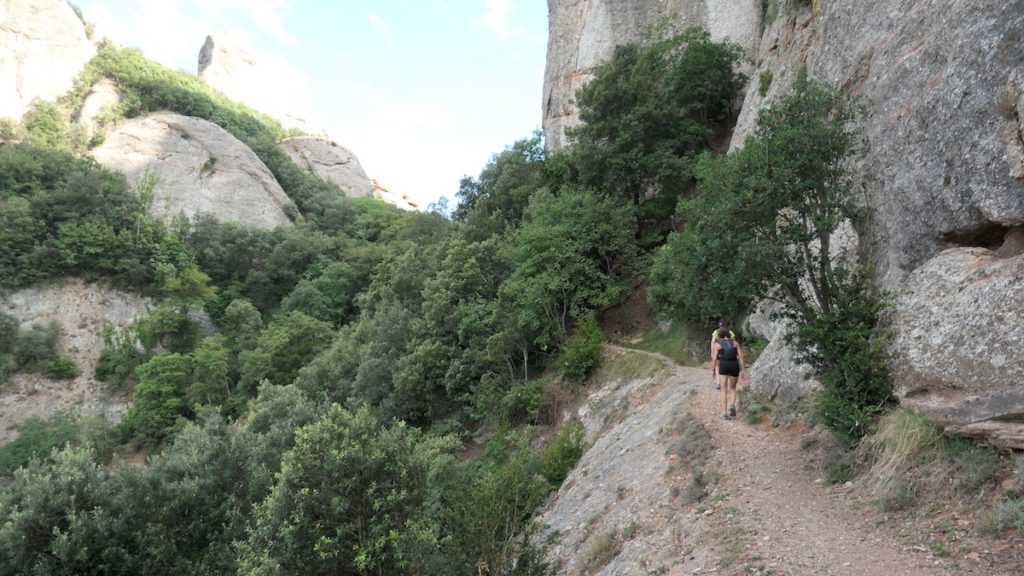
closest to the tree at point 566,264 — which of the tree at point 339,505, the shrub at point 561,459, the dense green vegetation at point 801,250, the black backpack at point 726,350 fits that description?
the shrub at point 561,459

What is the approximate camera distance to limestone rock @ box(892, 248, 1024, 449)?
20.3ft

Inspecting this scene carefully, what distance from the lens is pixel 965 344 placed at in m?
6.90

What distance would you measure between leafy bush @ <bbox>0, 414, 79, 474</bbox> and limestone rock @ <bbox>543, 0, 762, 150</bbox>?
1475 inches

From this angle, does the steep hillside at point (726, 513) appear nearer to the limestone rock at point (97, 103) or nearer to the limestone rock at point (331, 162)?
the limestone rock at point (97, 103)

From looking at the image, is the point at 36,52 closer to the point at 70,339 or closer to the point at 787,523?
the point at 70,339

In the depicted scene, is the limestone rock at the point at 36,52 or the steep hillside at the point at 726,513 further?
the limestone rock at the point at 36,52

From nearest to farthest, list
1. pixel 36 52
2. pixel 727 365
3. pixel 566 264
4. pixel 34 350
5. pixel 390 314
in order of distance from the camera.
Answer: pixel 727 365 → pixel 566 264 → pixel 390 314 → pixel 34 350 → pixel 36 52

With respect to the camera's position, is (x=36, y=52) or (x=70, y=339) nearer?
Result: (x=70, y=339)

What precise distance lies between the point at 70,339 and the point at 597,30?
45786 mm

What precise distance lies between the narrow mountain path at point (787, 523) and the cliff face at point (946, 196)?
62.9 inches

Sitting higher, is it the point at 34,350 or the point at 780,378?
the point at 780,378

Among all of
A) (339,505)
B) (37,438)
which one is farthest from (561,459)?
(37,438)

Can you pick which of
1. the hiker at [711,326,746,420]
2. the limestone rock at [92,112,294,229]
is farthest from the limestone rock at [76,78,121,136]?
the hiker at [711,326,746,420]

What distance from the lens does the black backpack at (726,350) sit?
1116 centimetres
